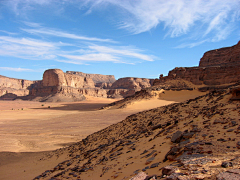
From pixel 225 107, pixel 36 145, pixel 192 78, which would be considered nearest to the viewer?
pixel 225 107

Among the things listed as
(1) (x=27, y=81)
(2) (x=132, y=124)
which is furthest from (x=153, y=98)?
(1) (x=27, y=81)

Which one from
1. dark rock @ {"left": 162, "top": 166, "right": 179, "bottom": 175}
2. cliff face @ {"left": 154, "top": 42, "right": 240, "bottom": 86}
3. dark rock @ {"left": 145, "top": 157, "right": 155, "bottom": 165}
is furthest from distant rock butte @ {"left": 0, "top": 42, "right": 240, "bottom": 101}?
dark rock @ {"left": 162, "top": 166, "right": 179, "bottom": 175}

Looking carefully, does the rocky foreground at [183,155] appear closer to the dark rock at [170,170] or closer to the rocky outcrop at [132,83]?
the dark rock at [170,170]

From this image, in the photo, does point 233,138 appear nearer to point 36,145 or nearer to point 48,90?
point 36,145

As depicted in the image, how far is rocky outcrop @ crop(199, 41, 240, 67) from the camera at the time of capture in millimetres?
32344

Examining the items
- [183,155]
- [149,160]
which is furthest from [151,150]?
[183,155]

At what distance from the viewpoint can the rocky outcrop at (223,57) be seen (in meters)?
32.3

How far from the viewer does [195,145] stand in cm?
395

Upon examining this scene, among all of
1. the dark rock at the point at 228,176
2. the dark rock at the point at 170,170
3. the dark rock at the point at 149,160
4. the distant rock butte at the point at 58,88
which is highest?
the distant rock butte at the point at 58,88

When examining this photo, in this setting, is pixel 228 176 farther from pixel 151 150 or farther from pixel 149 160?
pixel 151 150

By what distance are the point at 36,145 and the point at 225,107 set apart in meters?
9.48

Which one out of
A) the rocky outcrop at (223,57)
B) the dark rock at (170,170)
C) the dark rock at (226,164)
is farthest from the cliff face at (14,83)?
the dark rock at (226,164)

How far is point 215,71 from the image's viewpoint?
30328 millimetres

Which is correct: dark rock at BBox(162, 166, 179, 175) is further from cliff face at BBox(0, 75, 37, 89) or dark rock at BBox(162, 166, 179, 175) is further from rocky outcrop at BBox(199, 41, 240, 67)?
cliff face at BBox(0, 75, 37, 89)
